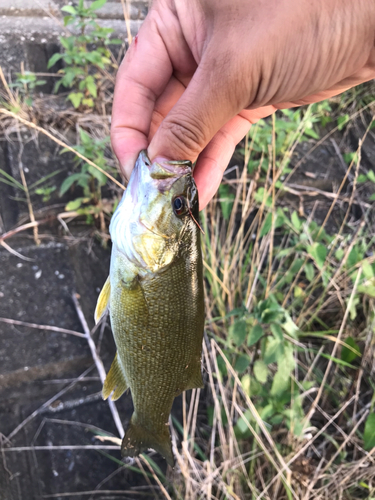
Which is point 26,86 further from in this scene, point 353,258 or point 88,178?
point 353,258

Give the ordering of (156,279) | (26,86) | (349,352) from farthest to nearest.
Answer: (26,86) < (349,352) < (156,279)

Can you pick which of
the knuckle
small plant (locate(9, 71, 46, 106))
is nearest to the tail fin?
the knuckle

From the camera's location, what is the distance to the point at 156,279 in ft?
4.50

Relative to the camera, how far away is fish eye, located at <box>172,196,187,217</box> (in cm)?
137

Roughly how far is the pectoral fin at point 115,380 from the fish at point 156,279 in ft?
0.26

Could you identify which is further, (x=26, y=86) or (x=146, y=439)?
(x=26, y=86)

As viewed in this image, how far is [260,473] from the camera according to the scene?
1.86m

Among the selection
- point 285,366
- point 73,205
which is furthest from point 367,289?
point 73,205

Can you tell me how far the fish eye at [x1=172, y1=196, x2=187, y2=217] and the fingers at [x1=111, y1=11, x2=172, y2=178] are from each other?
1.24 ft

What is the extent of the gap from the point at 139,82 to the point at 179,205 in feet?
2.29

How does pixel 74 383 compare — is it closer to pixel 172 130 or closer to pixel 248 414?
pixel 248 414

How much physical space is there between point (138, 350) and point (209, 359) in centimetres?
82

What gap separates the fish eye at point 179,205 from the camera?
137 centimetres

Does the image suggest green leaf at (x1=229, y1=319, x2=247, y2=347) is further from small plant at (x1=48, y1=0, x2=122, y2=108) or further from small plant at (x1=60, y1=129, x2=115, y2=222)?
small plant at (x1=48, y1=0, x2=122, y2=108)
